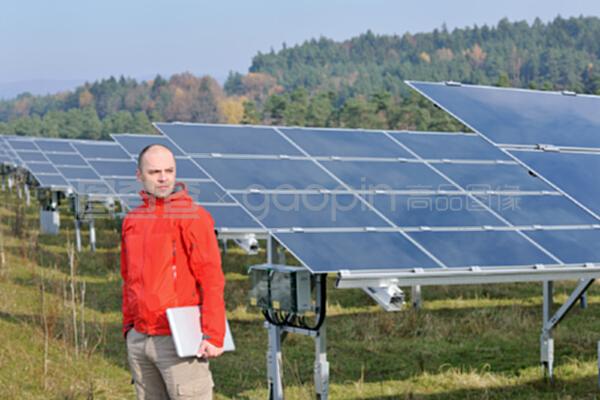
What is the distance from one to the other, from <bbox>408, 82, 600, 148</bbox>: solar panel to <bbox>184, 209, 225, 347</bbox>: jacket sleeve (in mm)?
4665

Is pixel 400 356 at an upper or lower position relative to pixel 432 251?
lower

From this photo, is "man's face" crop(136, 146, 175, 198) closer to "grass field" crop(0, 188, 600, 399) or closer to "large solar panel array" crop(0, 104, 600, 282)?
"large solar panel array" crop(0, 104, 600, 282)

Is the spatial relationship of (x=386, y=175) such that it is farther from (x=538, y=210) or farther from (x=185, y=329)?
(x=185, y=329)

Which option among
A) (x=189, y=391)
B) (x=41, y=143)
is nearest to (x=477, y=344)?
(x=189, y=391)

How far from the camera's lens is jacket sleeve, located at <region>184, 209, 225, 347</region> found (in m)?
5.58

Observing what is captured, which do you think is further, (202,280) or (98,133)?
(98,133)

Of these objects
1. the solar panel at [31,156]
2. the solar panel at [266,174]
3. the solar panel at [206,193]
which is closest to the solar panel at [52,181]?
the solar panel at [31,156]

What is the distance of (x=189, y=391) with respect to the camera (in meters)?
5.62

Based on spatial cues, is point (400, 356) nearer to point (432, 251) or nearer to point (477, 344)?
point (477, 344)

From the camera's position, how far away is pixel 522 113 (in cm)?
1070

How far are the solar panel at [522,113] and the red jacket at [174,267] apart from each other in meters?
4.68

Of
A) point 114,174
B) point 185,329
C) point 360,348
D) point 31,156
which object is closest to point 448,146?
point 360,348

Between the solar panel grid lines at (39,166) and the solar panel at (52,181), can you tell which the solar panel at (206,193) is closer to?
the solar panel at (52,181)

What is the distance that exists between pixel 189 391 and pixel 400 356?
6900 millimetres
